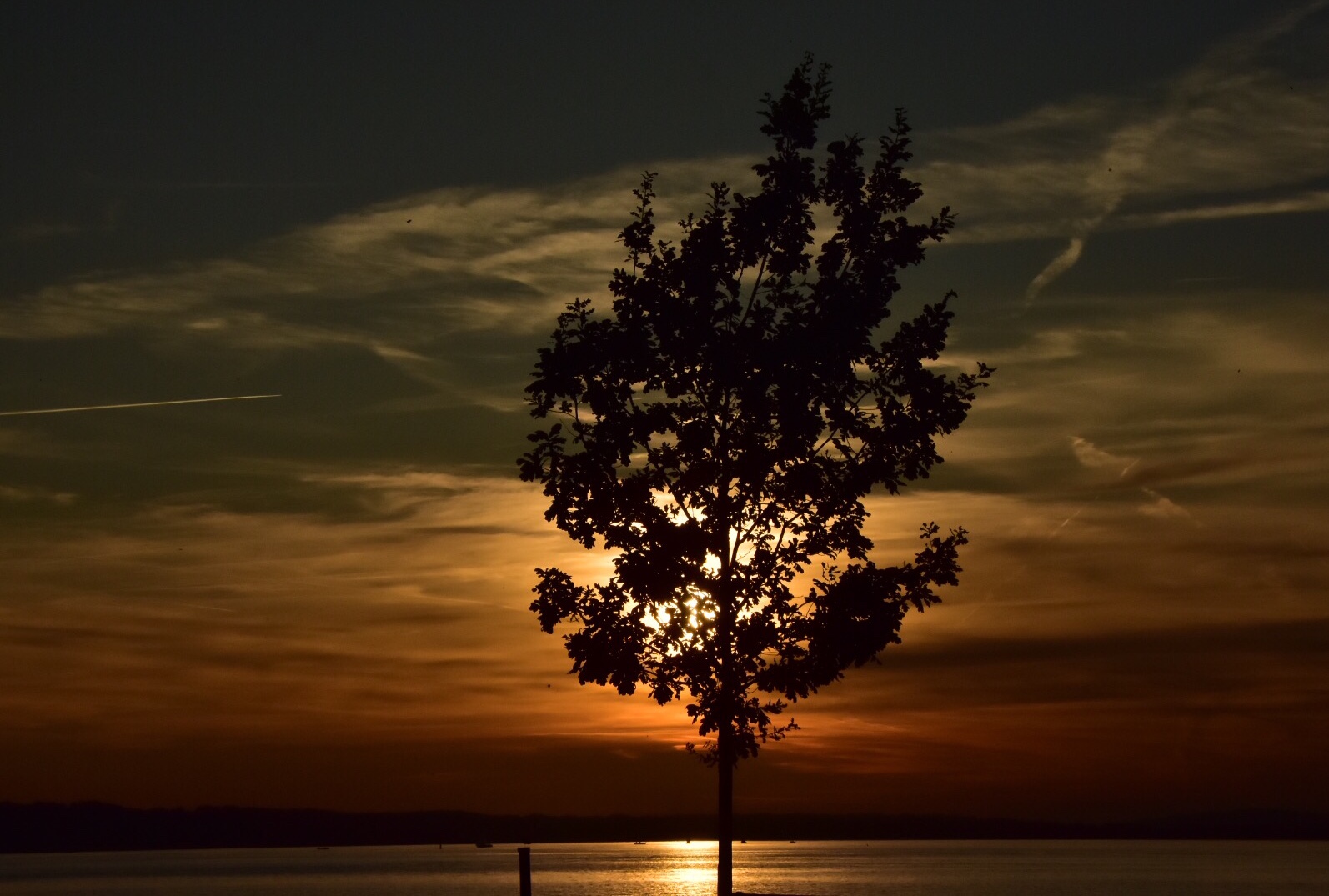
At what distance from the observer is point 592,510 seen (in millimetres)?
28609

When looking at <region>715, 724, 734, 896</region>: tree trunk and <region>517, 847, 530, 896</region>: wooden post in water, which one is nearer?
<region>715, 724, 734, 896</region>: tree trunk

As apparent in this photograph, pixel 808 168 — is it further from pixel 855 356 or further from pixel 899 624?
pixel 899 624

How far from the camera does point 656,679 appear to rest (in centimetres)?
2900

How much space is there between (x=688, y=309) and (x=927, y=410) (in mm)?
4976

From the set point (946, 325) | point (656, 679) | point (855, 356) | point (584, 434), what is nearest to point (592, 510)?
point (584, 434)

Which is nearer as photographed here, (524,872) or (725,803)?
(725,803)

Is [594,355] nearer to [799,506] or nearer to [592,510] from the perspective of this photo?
[592,510]

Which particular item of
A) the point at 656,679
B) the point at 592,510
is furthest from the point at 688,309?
the point at 656,679

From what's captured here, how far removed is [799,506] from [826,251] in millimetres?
5029

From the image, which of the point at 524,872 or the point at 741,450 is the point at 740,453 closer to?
the point at 741,450

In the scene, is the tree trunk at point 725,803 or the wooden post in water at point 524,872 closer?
the tree trunk at point 725,803

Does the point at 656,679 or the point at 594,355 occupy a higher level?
A: the point at 594,355

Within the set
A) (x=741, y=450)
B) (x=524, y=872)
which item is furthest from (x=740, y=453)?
(x=524, y=872)

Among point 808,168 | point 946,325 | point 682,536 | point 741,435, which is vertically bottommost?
point 682,536
